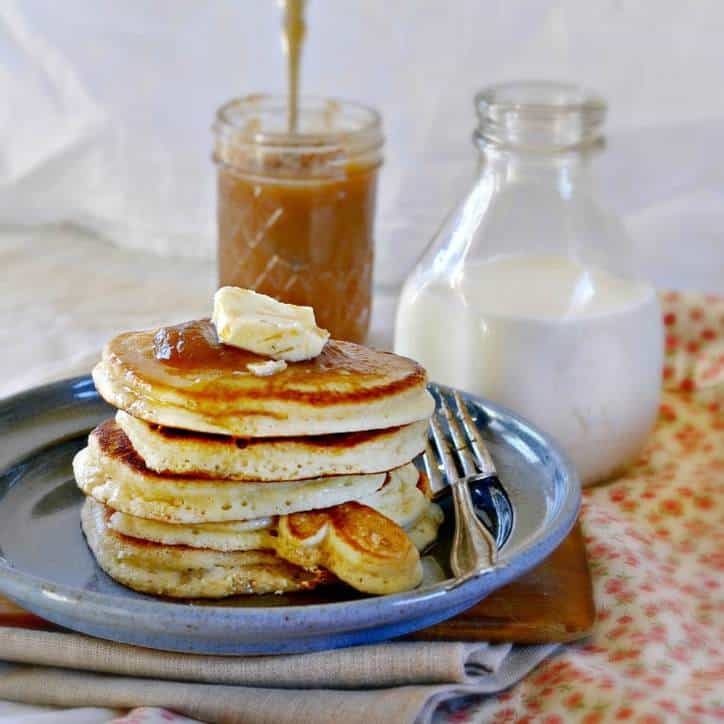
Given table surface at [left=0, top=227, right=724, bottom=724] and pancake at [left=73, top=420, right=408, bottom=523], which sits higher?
pancake at [left=73, top=420, right=408, bottom=523]

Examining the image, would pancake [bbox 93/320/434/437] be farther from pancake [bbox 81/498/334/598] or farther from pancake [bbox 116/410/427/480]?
pancake [bbox 81/498/334/598]

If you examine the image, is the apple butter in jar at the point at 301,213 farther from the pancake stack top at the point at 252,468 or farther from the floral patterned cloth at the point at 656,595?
the pancake stack top at the point at 252,468

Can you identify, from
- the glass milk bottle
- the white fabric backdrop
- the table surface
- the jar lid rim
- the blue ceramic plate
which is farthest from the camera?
the white fabric backdrop

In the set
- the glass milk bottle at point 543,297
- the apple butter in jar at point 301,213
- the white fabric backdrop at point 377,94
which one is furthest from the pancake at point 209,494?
the white fabric backdrop at point 377,94

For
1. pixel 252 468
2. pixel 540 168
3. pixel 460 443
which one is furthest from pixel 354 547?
pixel 540 168

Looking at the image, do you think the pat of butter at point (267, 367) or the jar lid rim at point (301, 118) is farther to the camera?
the jar lid rim at point (301, 118)

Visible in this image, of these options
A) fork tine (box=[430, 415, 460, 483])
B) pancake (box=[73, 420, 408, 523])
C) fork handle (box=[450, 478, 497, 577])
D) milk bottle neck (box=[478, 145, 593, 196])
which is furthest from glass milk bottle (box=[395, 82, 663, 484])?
pancake (box=[73, 420, 408, 523])

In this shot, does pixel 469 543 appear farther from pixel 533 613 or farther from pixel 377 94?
pixel 377 94
